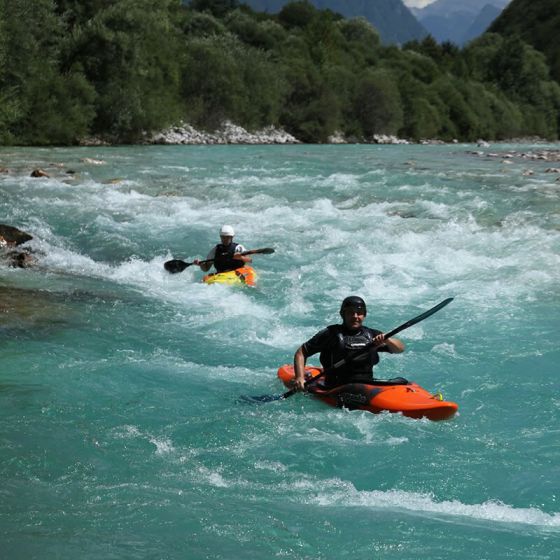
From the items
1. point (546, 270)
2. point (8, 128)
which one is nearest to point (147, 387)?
point (546, 270)

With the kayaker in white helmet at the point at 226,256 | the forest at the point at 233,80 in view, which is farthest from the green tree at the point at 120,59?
the kayaker in white helmet at the point at 226,256

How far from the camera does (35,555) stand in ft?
11.6

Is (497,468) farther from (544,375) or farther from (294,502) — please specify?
(544,375)

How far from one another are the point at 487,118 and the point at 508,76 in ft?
58.0

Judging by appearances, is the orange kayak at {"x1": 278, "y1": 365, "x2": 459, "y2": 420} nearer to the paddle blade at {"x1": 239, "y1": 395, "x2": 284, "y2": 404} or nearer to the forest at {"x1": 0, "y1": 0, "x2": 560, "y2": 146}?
the paddle blade at {"x1": 239, "y1": 395, "x2": 284, "y2": 404}

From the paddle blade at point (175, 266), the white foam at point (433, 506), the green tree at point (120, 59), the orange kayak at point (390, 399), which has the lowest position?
the white foam at point (433, 506)

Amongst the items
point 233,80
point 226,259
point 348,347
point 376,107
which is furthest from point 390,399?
point 376,107

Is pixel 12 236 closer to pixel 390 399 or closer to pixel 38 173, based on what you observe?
pixel 390 399

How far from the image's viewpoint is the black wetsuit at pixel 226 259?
32.7 feet

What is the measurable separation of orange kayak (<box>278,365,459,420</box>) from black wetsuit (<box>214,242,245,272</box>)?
4.14 metres

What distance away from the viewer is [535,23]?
124375mm

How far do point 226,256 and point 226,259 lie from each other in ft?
0.12

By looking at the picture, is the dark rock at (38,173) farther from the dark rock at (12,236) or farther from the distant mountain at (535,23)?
the distant mountain at (535,23)

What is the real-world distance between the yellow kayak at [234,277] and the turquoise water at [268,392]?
8.0 inches
